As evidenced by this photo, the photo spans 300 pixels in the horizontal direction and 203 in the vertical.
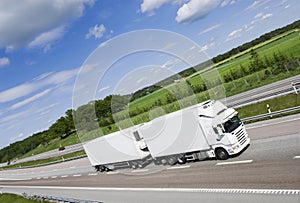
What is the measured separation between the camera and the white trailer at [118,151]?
24.6 m

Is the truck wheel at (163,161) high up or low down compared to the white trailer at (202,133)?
down

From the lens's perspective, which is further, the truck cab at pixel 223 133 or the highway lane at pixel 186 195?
the truck cab at pixel 223 133

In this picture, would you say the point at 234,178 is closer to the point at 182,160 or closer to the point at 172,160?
the point at 182,160

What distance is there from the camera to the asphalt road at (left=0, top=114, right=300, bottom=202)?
42.5ft

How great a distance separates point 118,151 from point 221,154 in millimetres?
10292

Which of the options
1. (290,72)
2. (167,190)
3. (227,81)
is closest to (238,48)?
(227,81)

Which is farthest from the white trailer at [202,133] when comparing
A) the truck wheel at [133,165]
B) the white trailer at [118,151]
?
the truck wheel at [133,165]

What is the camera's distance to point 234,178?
49.6 feet

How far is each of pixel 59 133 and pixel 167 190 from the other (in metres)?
89.2

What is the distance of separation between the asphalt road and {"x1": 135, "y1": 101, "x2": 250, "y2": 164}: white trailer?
0.63 meters

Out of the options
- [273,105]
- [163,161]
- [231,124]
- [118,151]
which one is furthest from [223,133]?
[273,105]

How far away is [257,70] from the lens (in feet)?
193

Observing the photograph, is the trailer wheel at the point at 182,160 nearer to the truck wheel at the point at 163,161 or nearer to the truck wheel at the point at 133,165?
the truck wheel at the point at 163,161

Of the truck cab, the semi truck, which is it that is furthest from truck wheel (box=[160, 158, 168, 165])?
the truck cab
